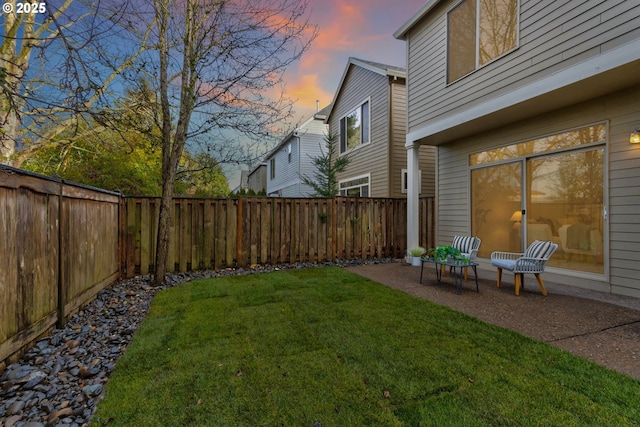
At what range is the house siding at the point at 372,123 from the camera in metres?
9.34

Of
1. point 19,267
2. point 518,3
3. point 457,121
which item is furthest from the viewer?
point 457,121

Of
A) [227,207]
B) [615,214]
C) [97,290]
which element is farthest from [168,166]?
[615,214]

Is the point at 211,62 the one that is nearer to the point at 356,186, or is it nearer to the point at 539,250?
the point at 539,250

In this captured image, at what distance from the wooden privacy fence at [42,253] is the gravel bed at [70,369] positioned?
6.2 inches

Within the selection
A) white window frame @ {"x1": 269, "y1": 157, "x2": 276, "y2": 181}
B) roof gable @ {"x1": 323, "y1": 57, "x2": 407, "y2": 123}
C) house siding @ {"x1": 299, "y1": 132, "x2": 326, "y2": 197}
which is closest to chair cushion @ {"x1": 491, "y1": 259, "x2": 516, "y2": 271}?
roof gable @ {"x1": 323, "y1": 57, "x2": 407, "y2": 123}

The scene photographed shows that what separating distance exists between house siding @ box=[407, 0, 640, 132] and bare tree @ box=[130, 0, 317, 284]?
305 cm

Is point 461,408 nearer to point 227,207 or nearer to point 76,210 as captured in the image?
point 76,210

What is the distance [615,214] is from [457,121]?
9.49 ft

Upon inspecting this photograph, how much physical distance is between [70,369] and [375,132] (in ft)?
30.7

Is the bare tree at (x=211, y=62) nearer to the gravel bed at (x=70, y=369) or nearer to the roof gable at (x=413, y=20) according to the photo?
the gravel bed at (x=70, y=369)

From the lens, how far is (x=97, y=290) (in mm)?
4062

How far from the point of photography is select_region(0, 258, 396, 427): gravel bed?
1.85 m

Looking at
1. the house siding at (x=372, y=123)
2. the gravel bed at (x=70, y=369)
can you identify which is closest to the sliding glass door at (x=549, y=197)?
the house siding at (x=372, y=123)

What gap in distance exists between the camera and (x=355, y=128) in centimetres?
1124
